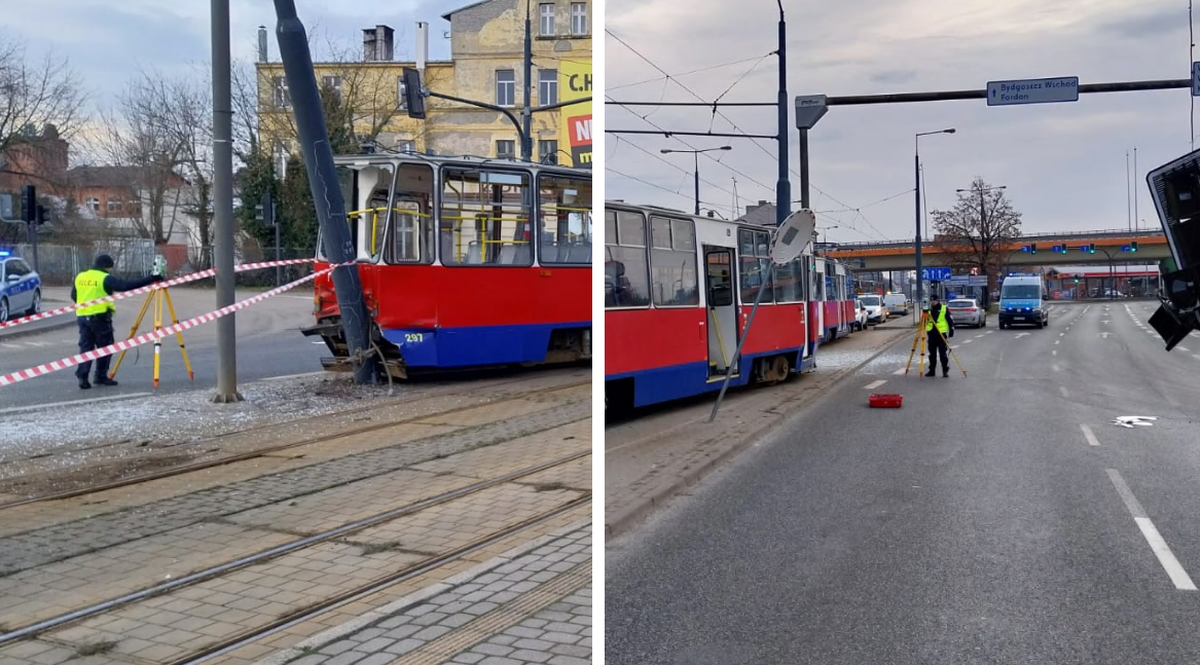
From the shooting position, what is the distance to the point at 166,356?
12109 millimetres

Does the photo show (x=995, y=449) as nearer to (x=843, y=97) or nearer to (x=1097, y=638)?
(x=1097, y=638)

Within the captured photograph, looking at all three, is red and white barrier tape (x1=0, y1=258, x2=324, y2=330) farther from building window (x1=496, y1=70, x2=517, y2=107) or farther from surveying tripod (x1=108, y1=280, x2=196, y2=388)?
building window (x1=496, y1=70, x2=517, y2=107)

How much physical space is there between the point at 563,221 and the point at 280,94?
3.73 meters

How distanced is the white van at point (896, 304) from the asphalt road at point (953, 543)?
3863 centimetres

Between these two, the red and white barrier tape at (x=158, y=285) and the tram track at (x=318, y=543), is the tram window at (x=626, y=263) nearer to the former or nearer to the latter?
the tram track at (x=318, y=543)

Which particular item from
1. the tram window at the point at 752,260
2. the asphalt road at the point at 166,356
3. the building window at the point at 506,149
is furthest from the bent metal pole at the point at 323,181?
the tram window at the point at 752,260

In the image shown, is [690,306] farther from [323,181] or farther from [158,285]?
[158,285]

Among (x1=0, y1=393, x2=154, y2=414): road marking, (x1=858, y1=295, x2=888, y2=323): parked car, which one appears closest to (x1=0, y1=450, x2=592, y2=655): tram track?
(x1=0, y1=393, x2=154, y2=414): road marking

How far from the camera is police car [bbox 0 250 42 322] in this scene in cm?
1076

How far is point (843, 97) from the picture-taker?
3328 mm

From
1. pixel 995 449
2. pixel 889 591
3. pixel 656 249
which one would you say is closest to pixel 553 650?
pixel 889 591

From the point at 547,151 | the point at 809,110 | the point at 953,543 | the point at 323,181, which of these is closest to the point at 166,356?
the point at 323,181

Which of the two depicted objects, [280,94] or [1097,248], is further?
[280,94]

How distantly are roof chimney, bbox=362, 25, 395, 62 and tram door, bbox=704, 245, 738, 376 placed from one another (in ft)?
8.99
